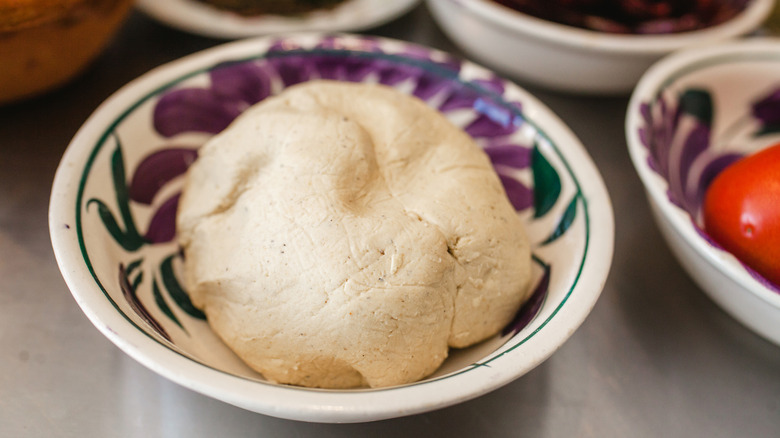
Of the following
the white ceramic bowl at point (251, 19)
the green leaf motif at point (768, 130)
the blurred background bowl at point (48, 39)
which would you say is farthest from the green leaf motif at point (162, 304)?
the green leaf motif at point (768, 130)

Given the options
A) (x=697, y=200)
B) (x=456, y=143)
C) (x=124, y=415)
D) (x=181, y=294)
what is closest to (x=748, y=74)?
(x=697, y=200)

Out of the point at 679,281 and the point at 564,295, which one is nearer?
the point at 564,295

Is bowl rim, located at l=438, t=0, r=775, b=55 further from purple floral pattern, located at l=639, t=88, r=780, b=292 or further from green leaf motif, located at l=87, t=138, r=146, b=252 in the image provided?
green leaf motif, located at l=87, t=138, r=146, b=252

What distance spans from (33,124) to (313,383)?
687mm

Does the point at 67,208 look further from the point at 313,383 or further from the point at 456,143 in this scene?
the point at 456,143

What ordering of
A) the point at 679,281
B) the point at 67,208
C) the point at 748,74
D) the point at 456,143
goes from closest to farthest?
the point at 67,208
the point at 456,143
the point at 679,281
the point at 748,74

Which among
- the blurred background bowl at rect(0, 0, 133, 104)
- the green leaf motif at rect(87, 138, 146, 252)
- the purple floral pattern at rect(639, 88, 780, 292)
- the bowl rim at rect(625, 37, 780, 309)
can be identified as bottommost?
the purple floral pattern at rect(639, 88, 780, 292)

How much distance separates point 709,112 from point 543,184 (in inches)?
15.6

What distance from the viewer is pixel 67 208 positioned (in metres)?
0.58

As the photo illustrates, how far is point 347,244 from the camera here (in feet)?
1.86

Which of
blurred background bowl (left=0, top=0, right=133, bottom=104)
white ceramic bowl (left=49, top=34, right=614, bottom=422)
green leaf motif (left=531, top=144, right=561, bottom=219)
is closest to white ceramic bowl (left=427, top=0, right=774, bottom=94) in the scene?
white ceramic bowl (left=49, top=34, right=614, bottom=422)

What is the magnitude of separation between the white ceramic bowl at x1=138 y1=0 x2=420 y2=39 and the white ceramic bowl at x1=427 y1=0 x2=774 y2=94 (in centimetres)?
17

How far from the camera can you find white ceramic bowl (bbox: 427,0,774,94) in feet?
2.97

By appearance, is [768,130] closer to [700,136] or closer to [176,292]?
[700,136]
